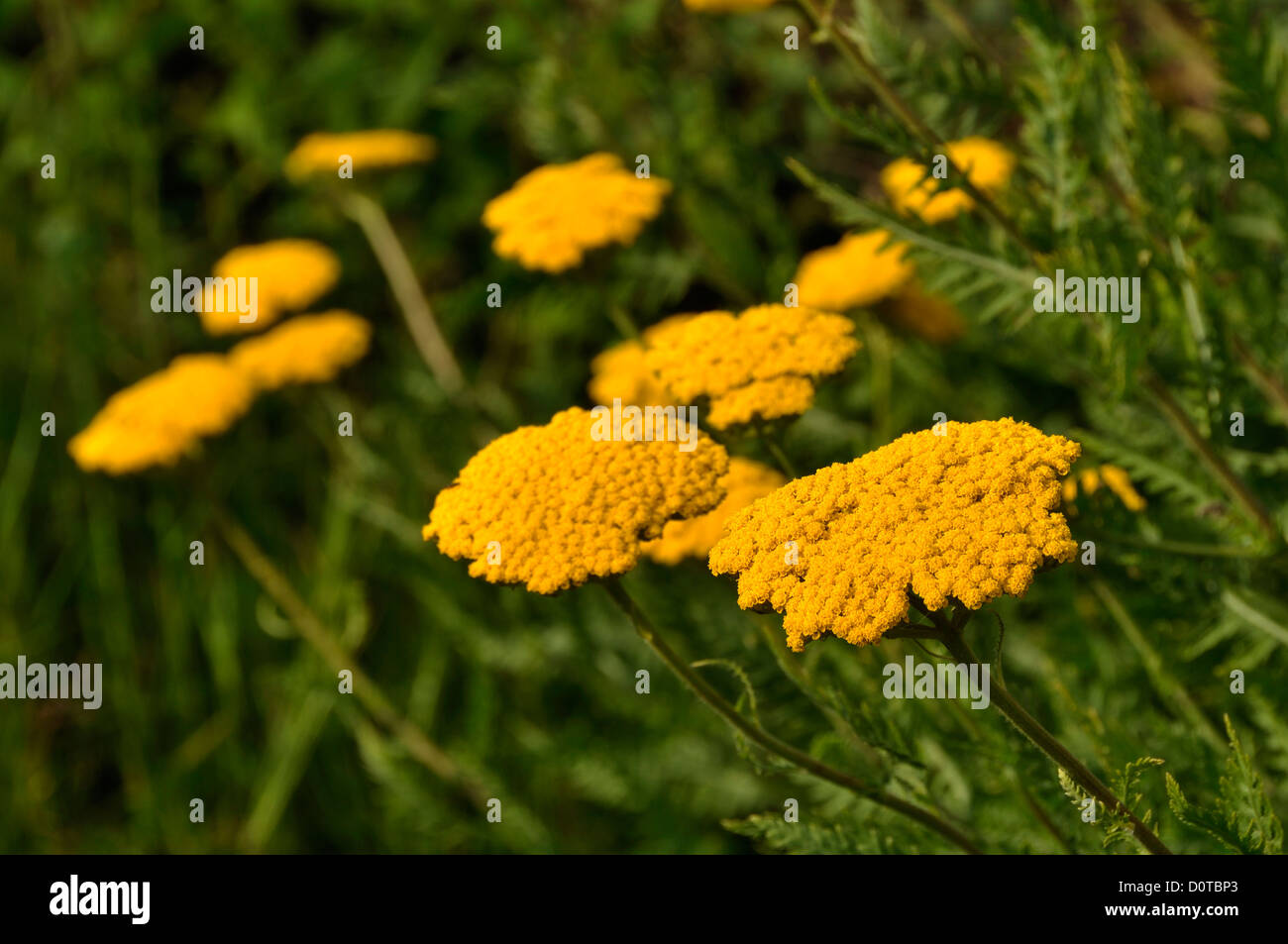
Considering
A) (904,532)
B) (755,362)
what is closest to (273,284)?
(755,362)

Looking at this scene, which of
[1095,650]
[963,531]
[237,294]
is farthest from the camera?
[237,294]

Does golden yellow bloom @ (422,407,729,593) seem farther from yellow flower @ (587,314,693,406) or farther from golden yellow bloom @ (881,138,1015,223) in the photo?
golden yellow bloom @ (881,138,1015,223)

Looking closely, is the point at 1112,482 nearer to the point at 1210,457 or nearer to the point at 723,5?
the point at 1210,457

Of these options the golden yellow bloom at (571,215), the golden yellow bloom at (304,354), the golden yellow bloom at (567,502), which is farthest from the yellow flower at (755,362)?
the golden yellow bloom at (304,354)
